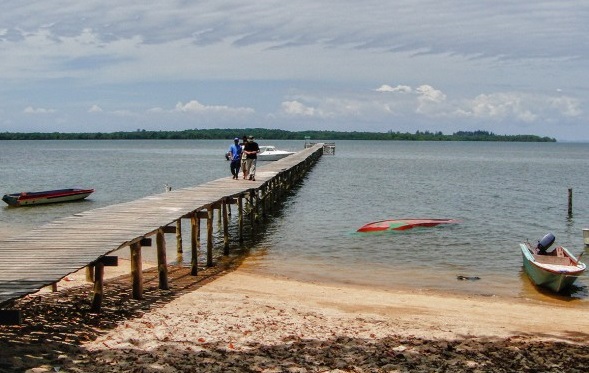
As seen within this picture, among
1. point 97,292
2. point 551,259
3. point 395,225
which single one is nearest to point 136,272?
point 97,292

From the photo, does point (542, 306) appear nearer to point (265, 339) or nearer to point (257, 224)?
point (265, 339)

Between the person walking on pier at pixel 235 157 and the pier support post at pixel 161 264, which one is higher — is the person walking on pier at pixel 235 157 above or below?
above

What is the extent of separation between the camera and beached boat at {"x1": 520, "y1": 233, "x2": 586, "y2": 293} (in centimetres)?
1470

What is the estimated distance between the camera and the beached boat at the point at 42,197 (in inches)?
1310

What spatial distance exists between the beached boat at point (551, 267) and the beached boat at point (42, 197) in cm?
2536

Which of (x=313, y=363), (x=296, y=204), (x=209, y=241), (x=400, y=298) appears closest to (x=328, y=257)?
(x=209, y=241)

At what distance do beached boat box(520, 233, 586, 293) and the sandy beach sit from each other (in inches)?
37.9

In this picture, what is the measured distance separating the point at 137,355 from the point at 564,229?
23.5m

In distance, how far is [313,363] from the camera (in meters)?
8.37

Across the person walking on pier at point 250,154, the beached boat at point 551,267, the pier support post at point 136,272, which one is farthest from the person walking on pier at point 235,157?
the pier support post at point 136,272

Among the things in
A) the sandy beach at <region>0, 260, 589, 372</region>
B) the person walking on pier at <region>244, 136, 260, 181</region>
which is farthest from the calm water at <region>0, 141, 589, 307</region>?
the sandy beach at <region>0, 260, 589, 372</region>

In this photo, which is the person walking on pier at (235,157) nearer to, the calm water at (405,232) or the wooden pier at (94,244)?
the calm water at (405,232)

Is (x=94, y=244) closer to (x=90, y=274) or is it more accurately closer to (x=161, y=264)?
(x=161, y=264)

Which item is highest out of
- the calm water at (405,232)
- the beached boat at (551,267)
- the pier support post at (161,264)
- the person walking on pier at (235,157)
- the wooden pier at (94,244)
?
the person walking on pier at (235,157)
